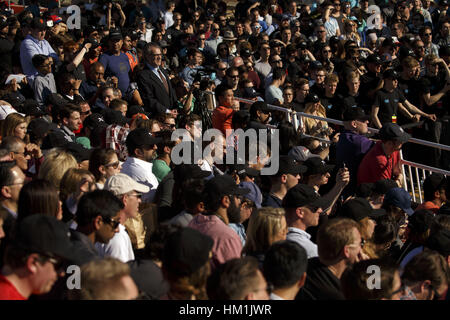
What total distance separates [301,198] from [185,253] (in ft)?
5.59

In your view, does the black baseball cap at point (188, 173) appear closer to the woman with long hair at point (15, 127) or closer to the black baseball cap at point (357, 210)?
the black baseball cap at point (357, 210)

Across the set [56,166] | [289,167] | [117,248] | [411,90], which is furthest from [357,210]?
[411,90]

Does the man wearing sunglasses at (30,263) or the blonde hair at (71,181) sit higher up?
the blonde hair at (71,181)

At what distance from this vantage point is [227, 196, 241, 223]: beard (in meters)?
4.89

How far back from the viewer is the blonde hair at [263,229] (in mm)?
4195

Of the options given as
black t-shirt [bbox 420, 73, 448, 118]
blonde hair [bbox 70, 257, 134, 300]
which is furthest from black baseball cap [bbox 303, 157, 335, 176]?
black t-shirt [bbox 420, 73, 448, 118]

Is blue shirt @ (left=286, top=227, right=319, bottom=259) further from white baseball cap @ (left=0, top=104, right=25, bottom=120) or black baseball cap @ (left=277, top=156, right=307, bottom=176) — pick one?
white baseball cap @ (left=0, top=104, right=25, bottom=120)

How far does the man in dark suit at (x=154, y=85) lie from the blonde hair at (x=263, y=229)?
4747 millimetres

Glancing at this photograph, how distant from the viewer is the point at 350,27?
1400cm

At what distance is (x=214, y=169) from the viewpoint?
22.1ft

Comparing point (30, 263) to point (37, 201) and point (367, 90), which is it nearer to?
point (37, 201)

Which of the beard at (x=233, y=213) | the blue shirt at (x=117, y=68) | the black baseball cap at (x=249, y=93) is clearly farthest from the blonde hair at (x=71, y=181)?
the black baseball cap at (x=249, y=93)
